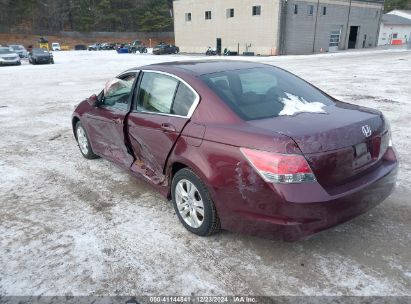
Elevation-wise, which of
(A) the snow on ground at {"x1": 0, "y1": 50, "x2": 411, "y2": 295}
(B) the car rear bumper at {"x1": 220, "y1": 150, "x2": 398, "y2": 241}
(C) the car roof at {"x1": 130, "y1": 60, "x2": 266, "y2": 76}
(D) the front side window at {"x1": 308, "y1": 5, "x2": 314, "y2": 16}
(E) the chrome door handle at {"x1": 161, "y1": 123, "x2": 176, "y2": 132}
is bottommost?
(A) the snow on ground at {"x1": 0, "y1": 50, "x2": 411, "y2": 295}

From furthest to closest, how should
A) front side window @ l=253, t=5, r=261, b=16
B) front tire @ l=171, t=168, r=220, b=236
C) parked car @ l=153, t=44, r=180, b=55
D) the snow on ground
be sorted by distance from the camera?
parked car @ l=153, t=44, r=180, b=55 < front side window @ l=253, t=5, r=261, b=16 < front tire @ l=171, t=168, r=220, b=236 < the snow on ground

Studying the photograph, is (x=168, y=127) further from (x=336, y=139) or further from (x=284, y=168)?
(x=336, y=139)

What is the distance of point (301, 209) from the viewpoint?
265 cm

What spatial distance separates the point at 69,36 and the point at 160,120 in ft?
286

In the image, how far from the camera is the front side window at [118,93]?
443 cm

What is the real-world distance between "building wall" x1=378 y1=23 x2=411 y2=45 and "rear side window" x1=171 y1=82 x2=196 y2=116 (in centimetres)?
6770

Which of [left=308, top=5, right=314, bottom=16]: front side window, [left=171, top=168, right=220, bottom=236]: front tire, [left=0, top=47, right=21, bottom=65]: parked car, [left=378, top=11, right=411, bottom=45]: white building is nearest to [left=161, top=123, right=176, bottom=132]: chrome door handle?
[left=171, top=168, right=220, bottom=236]: front tire

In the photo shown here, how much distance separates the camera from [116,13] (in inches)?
3413

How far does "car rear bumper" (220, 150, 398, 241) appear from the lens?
2658 millimetres

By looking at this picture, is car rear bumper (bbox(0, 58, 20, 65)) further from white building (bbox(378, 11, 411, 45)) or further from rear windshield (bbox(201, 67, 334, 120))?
white building (bbox(378, 11, 411, 45))

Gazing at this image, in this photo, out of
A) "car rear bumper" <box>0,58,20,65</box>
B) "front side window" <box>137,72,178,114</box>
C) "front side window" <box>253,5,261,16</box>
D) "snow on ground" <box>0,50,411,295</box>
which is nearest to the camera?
"snow on ground" <box>0,50,411,295</box>

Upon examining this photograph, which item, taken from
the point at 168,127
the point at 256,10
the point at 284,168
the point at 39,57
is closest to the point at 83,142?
the point at 168,127

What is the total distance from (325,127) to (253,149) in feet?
2.01

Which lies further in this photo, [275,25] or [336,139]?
[275,25]
